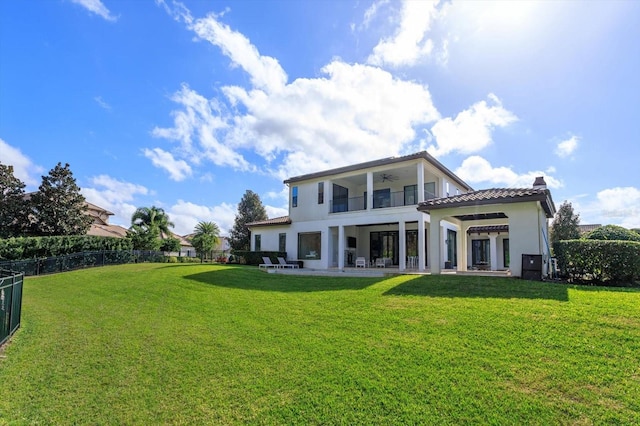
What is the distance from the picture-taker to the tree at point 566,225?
3062 cm

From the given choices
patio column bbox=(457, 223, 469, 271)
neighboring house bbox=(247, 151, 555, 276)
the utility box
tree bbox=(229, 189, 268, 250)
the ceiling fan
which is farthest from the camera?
tree bbox=(229, 189, 268, 250)

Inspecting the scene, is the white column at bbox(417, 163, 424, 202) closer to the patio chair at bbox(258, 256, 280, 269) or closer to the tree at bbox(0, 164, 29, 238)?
the patio chair at bbox(258, 256, 280, 269)

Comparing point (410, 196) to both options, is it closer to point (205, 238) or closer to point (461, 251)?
point (461, 251)

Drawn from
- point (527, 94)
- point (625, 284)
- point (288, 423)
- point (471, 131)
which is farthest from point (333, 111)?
point (288, 423)

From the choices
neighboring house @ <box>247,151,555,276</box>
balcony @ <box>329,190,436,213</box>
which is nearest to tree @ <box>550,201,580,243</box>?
neighboring house @ <box>247,151,555,276</box>

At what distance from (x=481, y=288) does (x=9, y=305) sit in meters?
12.2

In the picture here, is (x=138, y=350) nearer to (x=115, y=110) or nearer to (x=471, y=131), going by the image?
(x=115, y=110)

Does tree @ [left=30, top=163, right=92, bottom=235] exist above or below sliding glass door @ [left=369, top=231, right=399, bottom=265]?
above

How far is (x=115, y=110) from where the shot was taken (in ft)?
54.6

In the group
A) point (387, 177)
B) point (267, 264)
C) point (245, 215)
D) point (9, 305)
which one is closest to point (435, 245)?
point (387, 177)

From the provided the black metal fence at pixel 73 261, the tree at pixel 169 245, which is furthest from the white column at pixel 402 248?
the tree at pixel 169 245

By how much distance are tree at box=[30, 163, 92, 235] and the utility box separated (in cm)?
2955

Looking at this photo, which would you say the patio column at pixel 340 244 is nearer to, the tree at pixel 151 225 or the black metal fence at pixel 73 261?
the black metal fence at pixel 73 261

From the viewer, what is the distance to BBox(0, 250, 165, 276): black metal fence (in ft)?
63.6
